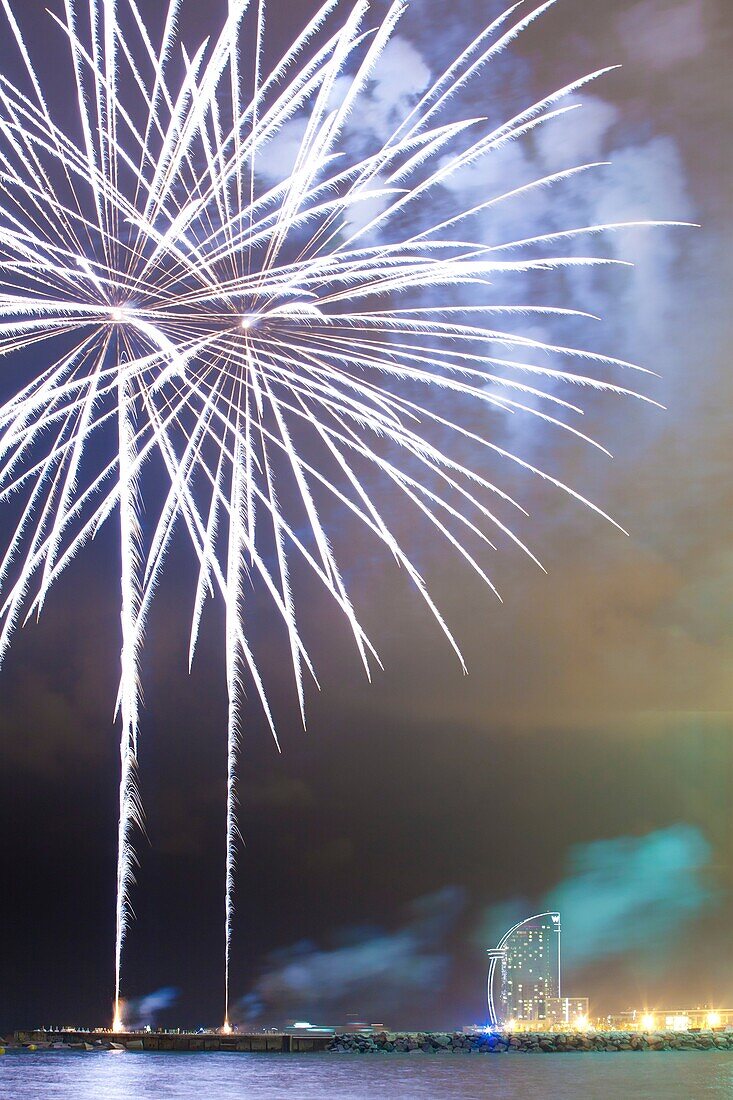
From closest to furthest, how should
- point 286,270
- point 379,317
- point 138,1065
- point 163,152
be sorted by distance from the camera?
point 163,152 → point 286,270 → point 379,317 → point 138,1065

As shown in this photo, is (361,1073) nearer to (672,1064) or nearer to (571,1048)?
(672,1064)

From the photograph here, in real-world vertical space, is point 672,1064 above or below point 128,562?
below

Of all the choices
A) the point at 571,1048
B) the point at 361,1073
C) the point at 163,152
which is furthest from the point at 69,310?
the point at 571,1048

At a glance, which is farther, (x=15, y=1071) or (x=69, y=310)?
(x=15, y=1071)

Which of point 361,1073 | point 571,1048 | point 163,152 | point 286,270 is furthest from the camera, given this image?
point 571,1048

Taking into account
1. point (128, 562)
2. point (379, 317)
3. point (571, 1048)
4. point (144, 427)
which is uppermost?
A: point (379, 317)

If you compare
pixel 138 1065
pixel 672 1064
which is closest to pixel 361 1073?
pixel 138 1065
